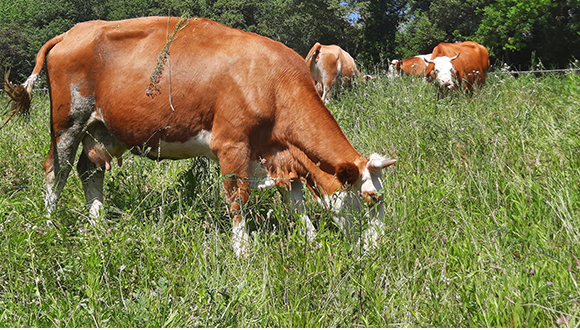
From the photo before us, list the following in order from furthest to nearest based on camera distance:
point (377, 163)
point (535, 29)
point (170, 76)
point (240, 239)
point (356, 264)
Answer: point (535, 29) → point (170, 76) → point (240, 239) → point (377, 163) → point (356, 264)

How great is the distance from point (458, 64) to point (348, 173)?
8357mm

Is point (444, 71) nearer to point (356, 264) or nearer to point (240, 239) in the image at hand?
point (240, 239)

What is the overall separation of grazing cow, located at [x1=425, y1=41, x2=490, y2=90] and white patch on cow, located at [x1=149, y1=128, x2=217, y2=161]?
5912 mm

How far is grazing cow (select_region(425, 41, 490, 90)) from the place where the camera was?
9242mm

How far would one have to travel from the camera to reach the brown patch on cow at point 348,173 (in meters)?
3.50

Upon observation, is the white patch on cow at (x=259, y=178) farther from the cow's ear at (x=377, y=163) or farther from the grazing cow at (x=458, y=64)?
the grazing cow at (x=458, y=64)

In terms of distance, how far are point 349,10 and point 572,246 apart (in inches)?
1800

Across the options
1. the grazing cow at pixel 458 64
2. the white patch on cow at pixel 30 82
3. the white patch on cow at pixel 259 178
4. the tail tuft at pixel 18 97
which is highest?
the white patch on cow at pixel 30 82

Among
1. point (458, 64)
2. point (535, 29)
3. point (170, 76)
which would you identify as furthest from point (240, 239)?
point (535, 29)

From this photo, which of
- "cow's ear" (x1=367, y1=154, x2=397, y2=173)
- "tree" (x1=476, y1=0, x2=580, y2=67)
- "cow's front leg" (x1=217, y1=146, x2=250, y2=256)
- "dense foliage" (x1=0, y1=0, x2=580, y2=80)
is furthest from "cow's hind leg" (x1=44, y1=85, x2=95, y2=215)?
"tree" (x1=476, y1=0, x2=580, y2=67)

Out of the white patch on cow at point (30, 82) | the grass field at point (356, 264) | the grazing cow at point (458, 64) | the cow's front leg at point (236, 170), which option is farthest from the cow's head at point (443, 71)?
the white patch on cow at point (30, 82)

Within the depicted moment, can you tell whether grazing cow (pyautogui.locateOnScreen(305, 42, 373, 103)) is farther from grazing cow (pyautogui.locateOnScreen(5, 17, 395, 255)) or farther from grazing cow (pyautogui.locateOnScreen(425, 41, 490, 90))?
grazing cow (pyautogui.locateOnScreen(5, 17, 395, 255))

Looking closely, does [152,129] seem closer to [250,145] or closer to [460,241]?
[250,145]

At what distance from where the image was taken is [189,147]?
153 inches
